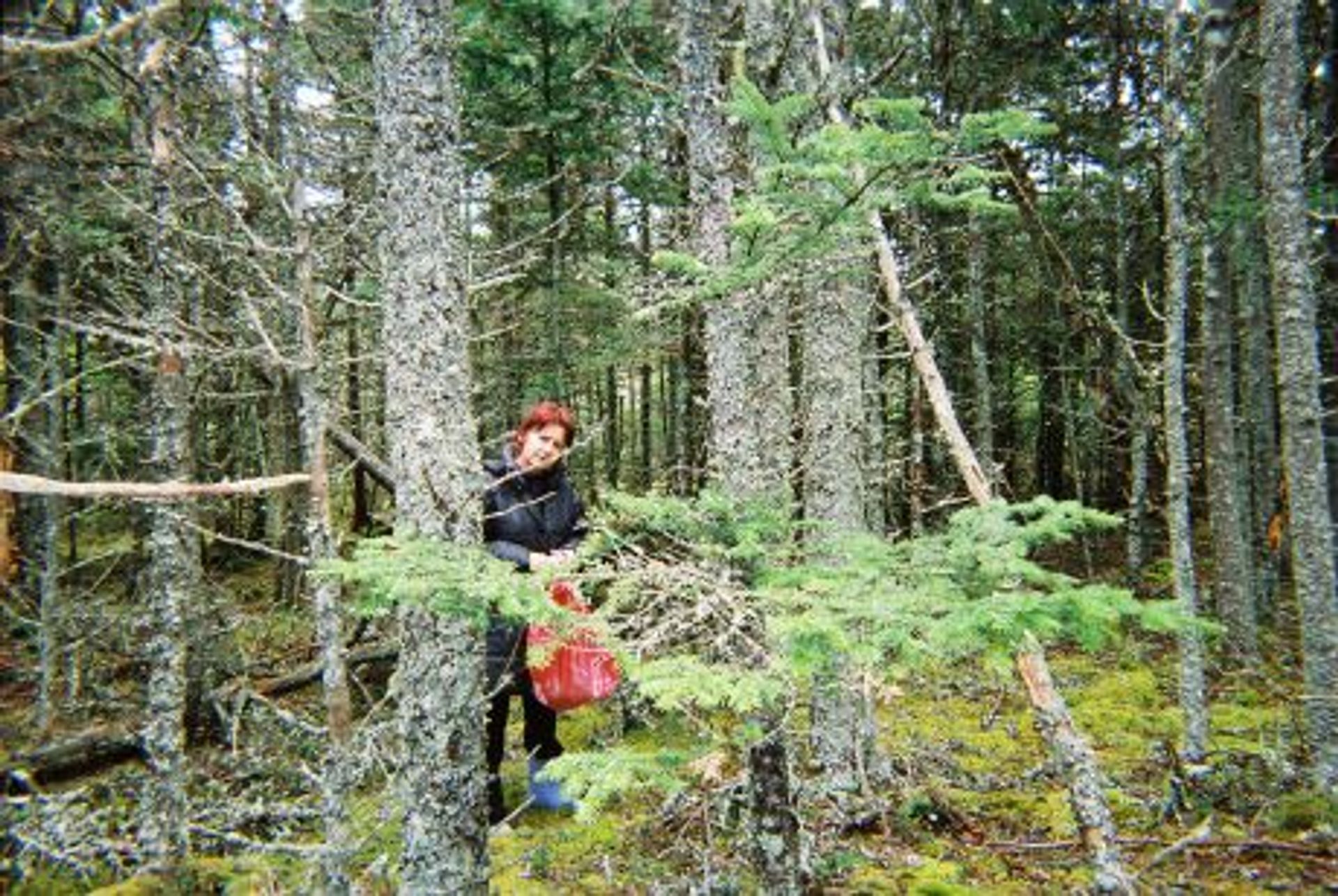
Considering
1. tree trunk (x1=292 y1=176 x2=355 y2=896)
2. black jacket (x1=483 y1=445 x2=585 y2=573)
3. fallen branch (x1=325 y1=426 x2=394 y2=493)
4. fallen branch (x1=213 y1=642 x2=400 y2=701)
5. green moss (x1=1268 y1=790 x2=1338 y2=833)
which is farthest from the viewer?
fallen branch (x1=213 y1=642 x2=400 y2=701)

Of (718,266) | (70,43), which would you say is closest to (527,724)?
(718,266)

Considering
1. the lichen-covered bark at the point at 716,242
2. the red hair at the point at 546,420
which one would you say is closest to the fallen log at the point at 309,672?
the red hair at the point at 546,420

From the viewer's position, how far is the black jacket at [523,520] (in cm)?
515

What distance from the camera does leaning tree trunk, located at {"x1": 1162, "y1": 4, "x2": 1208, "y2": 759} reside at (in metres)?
6.14

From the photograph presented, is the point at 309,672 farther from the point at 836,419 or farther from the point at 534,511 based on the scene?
the point at 836,419

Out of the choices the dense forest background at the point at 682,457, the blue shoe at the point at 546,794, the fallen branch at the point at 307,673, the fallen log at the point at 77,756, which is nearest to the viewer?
the dense forest background at the point at 682,457

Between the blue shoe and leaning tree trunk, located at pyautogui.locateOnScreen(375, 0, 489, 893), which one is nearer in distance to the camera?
leaning tree trunk, located at pyautogui.locateOnScreen(375, 0, 489, 893)

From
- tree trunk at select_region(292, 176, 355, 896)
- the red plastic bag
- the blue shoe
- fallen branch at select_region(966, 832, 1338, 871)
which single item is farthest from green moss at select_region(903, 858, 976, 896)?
tree trunk at select_region(292, 176, 355, 896)

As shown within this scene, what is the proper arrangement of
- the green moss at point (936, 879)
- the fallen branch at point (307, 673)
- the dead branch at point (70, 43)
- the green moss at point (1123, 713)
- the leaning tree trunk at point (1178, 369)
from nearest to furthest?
the dead branch at point (70, 43)
the green moss at point (936, 879)
the leaning tree trunk at point (1178, 369)
the green moss at point (1123, 713)
the fallen branch at point (307, 673)

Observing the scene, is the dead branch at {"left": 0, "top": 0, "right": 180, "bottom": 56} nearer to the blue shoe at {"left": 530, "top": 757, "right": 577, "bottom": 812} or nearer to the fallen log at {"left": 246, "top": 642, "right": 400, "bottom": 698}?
the blue shoe at {"left": 530, "top": 757, "right": 577, "bottom": 812}

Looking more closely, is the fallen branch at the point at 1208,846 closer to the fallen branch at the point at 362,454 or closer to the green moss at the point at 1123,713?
the green moss at the point at 1123,713

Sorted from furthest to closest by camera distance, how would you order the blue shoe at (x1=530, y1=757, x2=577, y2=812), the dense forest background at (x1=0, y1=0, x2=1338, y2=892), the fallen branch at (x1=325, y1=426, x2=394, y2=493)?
the blue shoe at (x1=530, y1=757, x2=577, y2=812), the fallen branch at (x1=325, y1=426, x2=394, y2=493), the dense forest background at (x1=0, y1=0, x2=1338, y2=892)

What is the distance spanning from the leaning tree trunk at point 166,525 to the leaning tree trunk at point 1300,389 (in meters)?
7.66

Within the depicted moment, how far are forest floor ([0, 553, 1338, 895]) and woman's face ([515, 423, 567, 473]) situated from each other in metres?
1.86
